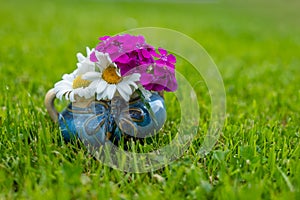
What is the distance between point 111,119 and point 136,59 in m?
0.27

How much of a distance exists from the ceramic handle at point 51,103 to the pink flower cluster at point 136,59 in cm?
31

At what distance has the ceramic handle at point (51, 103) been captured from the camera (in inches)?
76.9

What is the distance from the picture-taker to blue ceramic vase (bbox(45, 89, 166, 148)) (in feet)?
5.87

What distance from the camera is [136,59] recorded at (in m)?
1.73

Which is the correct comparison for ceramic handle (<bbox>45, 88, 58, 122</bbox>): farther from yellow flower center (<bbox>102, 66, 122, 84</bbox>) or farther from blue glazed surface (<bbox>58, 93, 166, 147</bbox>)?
yellow flower center (<bbox>102, 66, 122, 84</bbox>)

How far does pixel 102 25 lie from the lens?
20.7 feet

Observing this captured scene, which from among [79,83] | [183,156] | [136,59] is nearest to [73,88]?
[79,83]

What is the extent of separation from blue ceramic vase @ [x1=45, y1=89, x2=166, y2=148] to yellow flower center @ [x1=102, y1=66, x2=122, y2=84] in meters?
0.08

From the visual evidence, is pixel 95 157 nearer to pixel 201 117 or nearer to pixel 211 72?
pixel 201 117

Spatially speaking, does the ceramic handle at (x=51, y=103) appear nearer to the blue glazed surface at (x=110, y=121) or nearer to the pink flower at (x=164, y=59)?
the blue glazed surface at (x=110, y=121)

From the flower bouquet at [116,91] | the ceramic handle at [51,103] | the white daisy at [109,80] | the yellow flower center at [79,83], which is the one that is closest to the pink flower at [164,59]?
the flower bouquet at [116,91]

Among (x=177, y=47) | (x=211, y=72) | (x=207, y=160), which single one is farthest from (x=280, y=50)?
(x=207, y=160)

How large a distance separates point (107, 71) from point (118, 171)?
397mm

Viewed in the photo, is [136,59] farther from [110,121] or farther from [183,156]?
[183,156]
